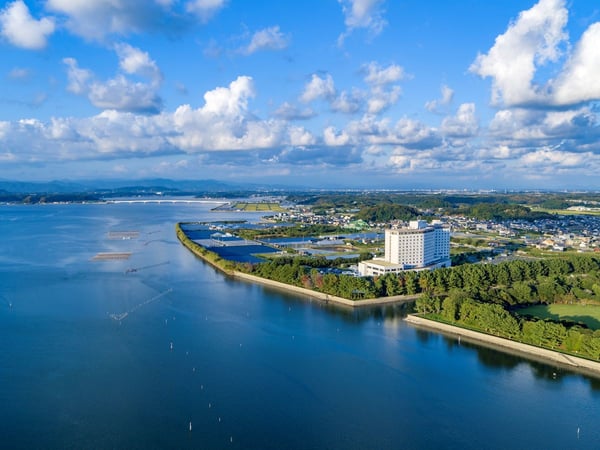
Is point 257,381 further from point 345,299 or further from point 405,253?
point 405,253

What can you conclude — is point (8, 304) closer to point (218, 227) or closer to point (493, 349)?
point (493, 349)

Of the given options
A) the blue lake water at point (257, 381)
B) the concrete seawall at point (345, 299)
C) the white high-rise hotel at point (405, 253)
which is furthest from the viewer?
the white high-rise hotel at point (405, 253)

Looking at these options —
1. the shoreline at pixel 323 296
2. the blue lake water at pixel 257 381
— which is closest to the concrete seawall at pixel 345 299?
the shoreline at pixel 323 296

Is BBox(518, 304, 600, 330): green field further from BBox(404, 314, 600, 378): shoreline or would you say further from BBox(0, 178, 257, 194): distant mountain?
BBox(0, 178, 257, 194): distant mountain

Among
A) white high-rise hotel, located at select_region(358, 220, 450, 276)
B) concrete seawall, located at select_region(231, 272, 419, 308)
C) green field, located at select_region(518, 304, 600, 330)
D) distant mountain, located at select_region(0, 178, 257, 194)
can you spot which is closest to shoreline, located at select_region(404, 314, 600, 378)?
concrete seawall, located at select_region(231, 272, 419, 308)

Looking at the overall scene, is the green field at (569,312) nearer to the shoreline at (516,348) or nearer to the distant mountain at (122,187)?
the shoreline at (516,348)

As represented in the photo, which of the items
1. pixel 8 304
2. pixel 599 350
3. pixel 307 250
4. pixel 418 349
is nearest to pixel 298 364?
pixel 418 349

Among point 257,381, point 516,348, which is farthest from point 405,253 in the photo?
point 257,381
